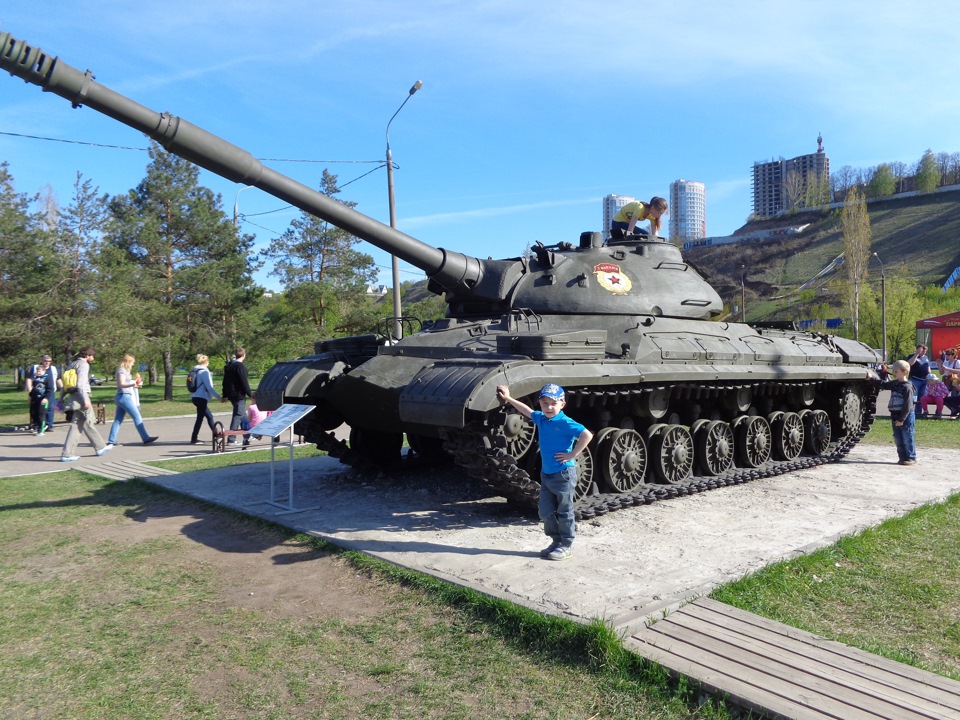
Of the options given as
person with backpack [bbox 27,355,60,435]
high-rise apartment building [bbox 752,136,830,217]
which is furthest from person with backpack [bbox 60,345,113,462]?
high-rise apartment building [bbox 752,136,830,217]

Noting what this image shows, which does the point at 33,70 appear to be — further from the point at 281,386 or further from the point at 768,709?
the point at 768,709

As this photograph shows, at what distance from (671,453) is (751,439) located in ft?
5.67

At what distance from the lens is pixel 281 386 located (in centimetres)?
886

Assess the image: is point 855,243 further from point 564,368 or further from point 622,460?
point 564,368

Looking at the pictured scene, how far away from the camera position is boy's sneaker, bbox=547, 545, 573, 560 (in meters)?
6.18

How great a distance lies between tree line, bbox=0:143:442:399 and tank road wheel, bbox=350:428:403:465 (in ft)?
43.9

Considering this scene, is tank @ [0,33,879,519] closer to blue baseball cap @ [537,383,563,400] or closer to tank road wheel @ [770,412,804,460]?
tank road wheel @ [770,412,804,460]

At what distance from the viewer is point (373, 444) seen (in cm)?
1032

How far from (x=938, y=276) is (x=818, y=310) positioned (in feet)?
51.2

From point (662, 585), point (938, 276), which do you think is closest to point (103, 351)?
point (662, 585)

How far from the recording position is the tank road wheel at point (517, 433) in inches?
281

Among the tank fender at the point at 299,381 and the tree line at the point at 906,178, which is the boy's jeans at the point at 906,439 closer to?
the tank fender at the point at 299,381

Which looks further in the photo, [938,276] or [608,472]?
[938,276]

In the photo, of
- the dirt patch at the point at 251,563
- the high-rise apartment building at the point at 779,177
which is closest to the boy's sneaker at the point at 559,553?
the dirt patch at the point at 251,563
